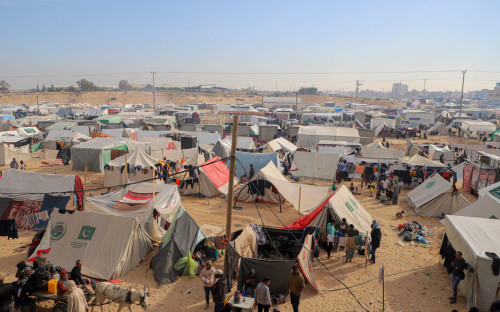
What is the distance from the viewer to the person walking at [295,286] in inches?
278

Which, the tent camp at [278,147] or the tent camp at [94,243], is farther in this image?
the tent camp at [278,147]

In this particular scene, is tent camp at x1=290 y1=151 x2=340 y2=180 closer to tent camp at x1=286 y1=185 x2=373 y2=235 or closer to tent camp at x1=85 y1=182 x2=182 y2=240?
tent camp at x1=286 y1=185 x2=373 y2=235

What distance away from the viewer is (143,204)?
11.2 meters

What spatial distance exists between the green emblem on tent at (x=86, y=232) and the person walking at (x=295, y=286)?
209 inches

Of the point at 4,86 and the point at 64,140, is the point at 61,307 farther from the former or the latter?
the point at 4,86

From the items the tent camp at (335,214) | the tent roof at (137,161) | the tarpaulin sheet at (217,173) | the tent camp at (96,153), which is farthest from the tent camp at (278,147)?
the tent camp at (335,214)

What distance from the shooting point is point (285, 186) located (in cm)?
1436

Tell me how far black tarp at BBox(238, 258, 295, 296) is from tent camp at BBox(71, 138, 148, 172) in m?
16.7

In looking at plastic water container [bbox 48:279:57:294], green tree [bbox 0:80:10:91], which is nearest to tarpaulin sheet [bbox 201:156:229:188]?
plastic water container [bbox 48:279:57:294]

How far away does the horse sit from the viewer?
22.9 feet

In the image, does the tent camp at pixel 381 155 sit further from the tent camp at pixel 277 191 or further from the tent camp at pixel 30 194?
the tent camp at pixel 30 194

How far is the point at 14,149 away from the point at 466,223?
28552 millimetres

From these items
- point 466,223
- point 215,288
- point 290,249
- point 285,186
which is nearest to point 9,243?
point 215,288

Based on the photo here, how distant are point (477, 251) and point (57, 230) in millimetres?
10359
